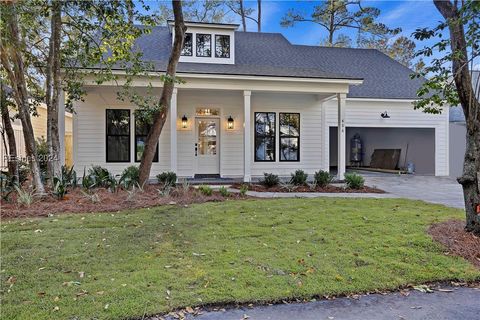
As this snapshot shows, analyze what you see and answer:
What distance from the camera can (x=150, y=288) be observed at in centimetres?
339

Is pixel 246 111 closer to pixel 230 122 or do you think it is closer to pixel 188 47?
pixel 230 122

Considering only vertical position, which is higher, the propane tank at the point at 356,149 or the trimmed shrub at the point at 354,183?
the propane tank at the point at 356,149

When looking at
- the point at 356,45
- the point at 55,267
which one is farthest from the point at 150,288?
the point at 356,45

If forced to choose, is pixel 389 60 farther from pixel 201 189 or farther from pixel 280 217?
pixel 280 217

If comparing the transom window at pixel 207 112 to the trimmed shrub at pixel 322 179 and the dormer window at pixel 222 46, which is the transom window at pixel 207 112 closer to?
the dormer window at pixel 222 46

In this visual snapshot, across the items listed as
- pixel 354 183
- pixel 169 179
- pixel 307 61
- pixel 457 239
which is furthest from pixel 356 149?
pixel 457 239

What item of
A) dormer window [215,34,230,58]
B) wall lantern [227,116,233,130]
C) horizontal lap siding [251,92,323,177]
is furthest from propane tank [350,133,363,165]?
dormer window [215,34,230,58]

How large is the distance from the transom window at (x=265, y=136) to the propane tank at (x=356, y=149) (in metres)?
9.22

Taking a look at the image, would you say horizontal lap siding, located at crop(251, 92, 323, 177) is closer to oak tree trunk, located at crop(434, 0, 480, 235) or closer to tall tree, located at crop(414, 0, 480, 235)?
tall tree, located at crop(414, 0, 480, 235)

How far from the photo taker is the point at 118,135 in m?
12.5

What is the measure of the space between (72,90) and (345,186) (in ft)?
27.2

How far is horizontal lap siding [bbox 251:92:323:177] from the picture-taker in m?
13.5

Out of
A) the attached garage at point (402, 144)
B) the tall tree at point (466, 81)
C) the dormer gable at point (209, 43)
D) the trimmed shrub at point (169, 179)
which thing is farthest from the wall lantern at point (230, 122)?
the tall tree at point (466, 81)

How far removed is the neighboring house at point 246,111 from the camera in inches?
464
